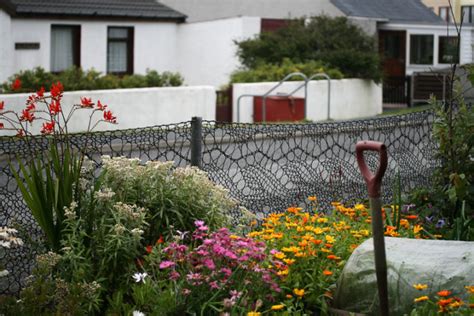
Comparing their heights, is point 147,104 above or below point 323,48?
below

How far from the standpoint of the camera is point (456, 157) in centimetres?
835

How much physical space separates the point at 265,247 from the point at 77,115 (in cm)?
1597

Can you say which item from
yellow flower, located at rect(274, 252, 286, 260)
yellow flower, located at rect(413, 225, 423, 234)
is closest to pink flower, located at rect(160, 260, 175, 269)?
yellow flower, located at rect(274, 252, 286, 260)

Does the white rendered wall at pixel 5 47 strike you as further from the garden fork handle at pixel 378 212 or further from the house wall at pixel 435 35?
the garden fork handle at pixel 378 212

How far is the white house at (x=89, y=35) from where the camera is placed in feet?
91.9

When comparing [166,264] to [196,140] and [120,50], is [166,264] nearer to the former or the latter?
[196,140]

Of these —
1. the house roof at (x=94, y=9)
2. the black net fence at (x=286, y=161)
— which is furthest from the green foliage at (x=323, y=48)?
the black net fence at (x=286, y=161)

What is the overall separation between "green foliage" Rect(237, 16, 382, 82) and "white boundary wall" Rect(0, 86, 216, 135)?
4.80 metres

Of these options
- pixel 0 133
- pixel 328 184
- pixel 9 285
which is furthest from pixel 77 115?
pixel 9 285

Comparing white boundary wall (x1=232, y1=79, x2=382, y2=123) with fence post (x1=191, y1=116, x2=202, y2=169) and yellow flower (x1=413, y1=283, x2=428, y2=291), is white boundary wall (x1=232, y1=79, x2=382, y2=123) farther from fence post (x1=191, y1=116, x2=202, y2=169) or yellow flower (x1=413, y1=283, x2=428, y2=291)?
yellow flower (x1=413, y1=283, x2=428, y2=291)

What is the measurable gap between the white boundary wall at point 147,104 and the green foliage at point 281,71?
10.3 feet

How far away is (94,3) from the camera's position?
101 feet

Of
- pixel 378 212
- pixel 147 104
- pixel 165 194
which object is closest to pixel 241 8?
pixel 147 104

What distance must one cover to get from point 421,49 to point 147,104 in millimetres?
18323
